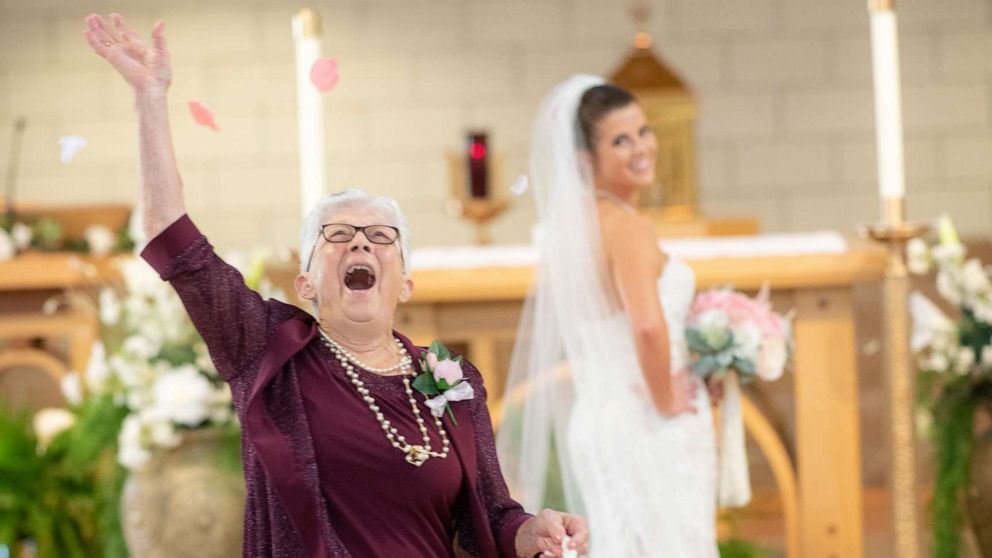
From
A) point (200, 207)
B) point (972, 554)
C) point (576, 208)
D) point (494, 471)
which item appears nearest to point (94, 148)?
point (200, 207)

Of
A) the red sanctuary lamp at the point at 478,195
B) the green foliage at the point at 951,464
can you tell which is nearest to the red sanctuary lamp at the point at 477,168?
the red sanctuary lamp at the point at 478,195

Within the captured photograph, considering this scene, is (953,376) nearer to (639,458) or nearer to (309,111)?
(639,458)

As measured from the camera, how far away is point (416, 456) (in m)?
2.22

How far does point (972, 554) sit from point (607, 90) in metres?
1.73

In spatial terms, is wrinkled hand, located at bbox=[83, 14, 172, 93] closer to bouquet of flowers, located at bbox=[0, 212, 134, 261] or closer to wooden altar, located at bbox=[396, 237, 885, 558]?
wooden altar, located at bbox=[396, 237, 885, 558]

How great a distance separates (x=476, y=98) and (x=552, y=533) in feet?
17.8

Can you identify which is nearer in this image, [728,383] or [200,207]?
[728,383]

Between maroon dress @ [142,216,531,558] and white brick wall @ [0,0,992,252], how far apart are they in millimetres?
5090

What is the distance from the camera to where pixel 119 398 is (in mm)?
4336

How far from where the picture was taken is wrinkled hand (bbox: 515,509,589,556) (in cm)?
221

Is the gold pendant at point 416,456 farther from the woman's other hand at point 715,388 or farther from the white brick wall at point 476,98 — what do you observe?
the white brick wall at point 476,98

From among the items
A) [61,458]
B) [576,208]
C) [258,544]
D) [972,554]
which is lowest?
[972,554]

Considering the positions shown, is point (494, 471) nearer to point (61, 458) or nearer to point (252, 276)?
point (252, 276)

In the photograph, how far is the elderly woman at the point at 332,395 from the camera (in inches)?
85.3
